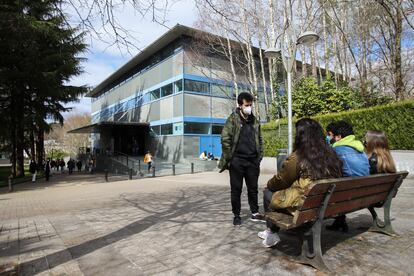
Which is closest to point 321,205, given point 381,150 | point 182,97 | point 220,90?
point 381,150

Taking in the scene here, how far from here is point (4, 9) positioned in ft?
45.9

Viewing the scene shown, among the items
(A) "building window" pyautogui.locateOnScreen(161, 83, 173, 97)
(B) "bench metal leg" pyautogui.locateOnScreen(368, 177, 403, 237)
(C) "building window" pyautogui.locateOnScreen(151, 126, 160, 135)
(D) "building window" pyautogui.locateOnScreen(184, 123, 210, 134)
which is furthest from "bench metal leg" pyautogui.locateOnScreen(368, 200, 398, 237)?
(C) "building window" pyautogui.locateOnScreen(151, 126, 160, 135)

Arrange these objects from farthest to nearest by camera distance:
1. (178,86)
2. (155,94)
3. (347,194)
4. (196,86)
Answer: (155,94) < (196,86) < (178,86) < (347,194)

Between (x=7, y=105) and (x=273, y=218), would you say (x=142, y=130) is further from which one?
(x=273, y=218)

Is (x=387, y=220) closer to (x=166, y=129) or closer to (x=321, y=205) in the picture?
(x=321, y=205)

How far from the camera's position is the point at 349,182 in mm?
3430

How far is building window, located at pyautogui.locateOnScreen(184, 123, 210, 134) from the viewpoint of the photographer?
28.8 metres

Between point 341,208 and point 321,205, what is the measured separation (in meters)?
0.44

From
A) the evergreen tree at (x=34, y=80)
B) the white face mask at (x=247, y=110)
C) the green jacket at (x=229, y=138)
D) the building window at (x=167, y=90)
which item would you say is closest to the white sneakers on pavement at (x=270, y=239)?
the green jacket at (x=229, y=138)

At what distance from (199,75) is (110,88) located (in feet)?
74.2

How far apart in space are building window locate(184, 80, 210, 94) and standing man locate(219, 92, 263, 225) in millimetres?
23867

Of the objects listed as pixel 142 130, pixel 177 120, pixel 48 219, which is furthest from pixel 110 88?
pixel 48 219

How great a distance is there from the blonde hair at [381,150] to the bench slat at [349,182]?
A: 0.60 feet

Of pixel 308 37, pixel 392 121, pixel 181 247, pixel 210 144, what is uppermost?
pixel 308 37
